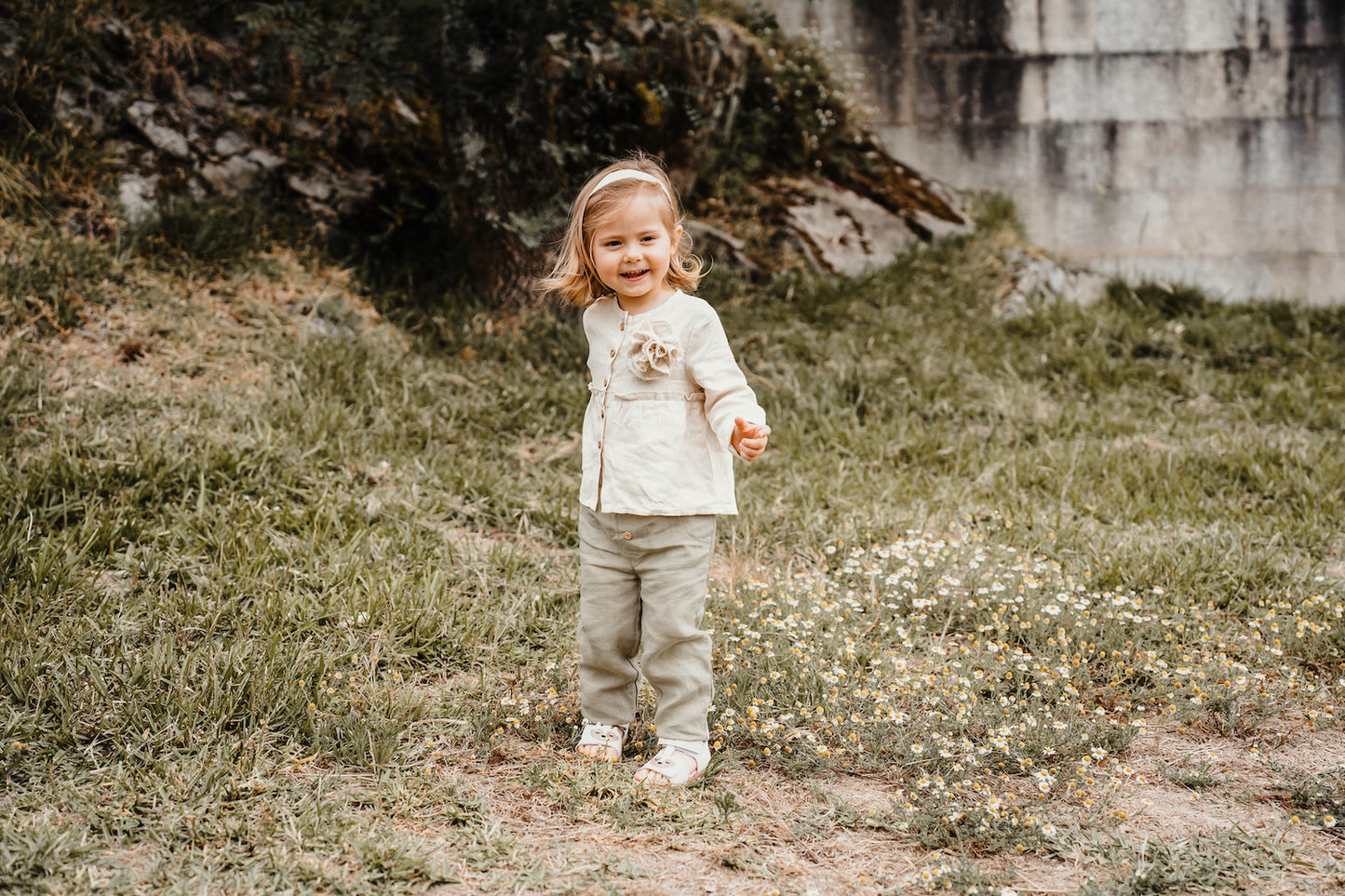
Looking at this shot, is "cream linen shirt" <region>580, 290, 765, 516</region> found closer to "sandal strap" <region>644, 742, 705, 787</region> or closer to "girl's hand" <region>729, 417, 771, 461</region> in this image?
"girl's hand" <region>729, 417, 771, 461</region>

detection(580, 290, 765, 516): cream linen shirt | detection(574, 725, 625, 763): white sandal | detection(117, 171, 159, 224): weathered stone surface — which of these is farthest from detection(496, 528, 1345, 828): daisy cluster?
detection(117, 171, 159, 224): weathered stone surface

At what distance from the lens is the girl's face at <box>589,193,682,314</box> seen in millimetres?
2342

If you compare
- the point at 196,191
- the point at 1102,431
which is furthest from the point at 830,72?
the point at 196,191

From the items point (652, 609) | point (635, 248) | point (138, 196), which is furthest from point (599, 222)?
point (138, 196)

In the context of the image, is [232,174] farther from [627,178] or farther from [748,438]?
[748,438]

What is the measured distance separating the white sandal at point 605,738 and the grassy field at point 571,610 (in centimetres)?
5

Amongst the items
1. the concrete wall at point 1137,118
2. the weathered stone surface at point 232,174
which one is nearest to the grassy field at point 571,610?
the weathered stone surface at point 232,174

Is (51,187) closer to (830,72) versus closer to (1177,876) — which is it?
(830,72)

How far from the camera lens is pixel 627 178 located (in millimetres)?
2359

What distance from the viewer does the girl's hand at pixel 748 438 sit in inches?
86.4

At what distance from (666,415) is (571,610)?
1.14 meters

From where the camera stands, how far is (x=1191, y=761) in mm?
2504

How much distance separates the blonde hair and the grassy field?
3.72 ft

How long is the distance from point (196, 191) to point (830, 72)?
4416 millimetres
